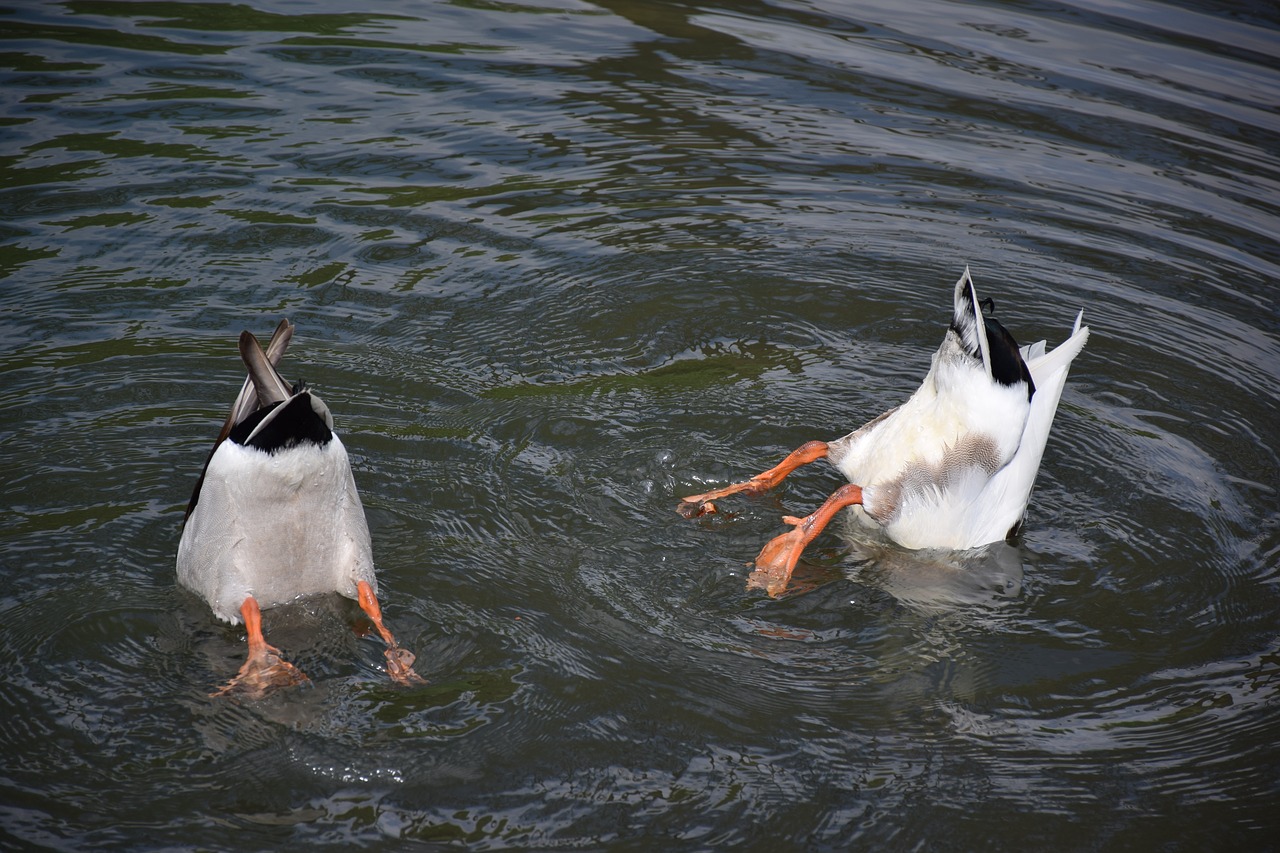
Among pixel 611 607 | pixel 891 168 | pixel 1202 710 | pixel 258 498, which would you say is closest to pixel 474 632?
pixel 611 607

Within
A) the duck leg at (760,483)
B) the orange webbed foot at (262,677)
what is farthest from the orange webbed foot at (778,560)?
the orange webbed foot at (262,677)

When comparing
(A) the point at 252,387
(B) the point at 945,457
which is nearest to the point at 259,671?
(A) the point at 252,387

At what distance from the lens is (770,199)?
7.62 metres

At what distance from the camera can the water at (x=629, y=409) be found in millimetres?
3541

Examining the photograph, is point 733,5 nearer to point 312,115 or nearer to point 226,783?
point 312,115

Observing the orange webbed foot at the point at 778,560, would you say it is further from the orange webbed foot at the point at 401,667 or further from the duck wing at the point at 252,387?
the duck wing at the point at 252,387

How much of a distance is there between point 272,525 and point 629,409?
1978mm

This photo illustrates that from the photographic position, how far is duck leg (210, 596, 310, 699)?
12.2ft

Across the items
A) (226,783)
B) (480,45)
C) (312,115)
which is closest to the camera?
(226,783)

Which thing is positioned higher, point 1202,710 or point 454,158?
point 454,158

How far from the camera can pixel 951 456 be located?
457 cm

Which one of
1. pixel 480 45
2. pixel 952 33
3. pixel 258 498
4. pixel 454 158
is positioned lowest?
pixel 258 498

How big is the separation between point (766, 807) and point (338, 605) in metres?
1.82

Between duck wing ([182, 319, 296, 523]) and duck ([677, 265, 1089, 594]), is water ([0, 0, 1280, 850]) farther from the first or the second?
duck wing ([182, 319, 296, 523])
